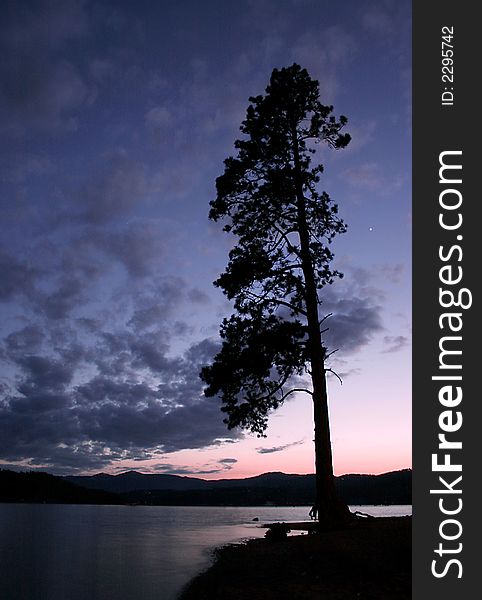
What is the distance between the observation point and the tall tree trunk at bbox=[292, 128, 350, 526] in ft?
64.6

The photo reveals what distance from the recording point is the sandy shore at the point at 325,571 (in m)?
10.1

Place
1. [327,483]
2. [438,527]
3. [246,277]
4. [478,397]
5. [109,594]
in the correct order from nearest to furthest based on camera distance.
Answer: [438,527]
[478,397]
[109,594]
[327,483]
[246,277]

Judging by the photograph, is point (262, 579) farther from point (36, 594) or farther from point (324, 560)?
point (36, 594)

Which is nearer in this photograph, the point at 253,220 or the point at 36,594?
the point at 36,594

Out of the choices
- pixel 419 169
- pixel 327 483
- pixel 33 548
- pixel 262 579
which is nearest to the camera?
pixel 419 169

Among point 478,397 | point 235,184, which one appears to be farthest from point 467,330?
point 235,184

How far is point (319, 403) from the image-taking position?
20453 mm

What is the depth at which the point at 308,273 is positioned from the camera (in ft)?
72.1

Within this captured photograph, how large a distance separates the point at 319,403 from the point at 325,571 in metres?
8.86

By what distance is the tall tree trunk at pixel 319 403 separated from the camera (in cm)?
1969

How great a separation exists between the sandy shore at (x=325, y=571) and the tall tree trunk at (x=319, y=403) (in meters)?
2.23

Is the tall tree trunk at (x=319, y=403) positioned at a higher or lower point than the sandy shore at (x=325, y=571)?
higher

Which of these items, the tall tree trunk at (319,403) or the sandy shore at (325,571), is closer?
the sandy shore at (325,571)

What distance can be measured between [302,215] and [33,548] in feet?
93.6
